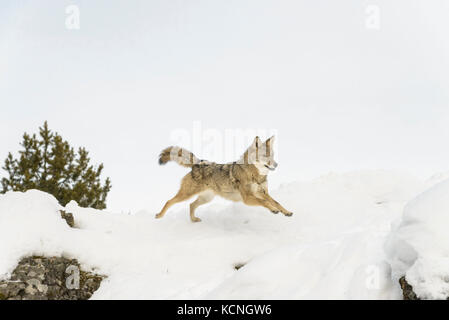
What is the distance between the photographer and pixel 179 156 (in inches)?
320

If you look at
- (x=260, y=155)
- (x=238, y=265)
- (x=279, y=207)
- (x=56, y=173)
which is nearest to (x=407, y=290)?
(x=238, y=265)

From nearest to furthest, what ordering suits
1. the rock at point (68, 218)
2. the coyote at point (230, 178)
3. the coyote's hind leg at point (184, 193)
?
the rock at point (68, 218)
the coyote at point (230, 178)
the coyote's hind leg at point (184, 193)

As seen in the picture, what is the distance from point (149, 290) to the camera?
5.36m

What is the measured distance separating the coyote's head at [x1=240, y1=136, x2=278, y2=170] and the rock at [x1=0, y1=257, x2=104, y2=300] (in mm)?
3342

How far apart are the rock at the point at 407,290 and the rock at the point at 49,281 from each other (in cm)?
407

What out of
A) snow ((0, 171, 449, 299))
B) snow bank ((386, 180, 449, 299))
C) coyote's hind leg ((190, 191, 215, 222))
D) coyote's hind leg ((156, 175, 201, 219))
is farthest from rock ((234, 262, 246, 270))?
snow bank ((386, 180, 449, 299))

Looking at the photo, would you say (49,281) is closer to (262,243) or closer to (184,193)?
(184,193)

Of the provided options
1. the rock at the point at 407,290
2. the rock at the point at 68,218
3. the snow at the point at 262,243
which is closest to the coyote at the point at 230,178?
the snow at the point at 262,243

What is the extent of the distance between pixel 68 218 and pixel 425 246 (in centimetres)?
559

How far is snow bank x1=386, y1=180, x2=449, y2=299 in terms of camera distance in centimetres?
321

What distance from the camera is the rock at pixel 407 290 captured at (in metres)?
3.32

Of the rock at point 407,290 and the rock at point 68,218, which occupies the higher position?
the rock at point 407,290

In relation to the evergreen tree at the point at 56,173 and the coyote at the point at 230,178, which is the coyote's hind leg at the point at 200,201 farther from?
the evergreen tree at the point at 56,173
